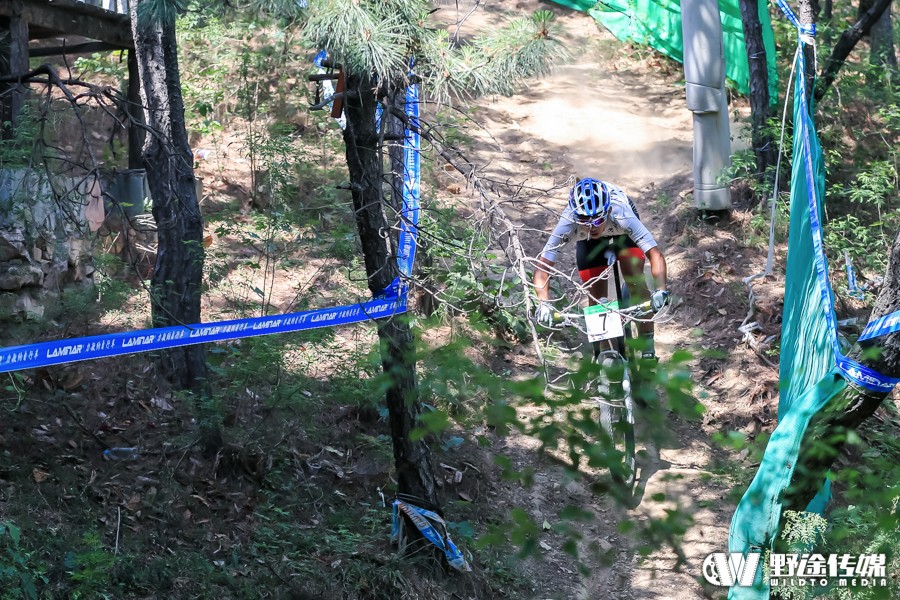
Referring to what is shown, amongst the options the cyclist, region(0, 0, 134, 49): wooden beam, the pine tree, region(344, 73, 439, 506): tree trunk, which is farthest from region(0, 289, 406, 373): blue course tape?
region(0, 0, 134, 49): wooden beam

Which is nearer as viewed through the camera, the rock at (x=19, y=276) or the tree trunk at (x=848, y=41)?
the rock at (x=19, y=276)

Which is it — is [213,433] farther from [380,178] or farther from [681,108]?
[681,108]

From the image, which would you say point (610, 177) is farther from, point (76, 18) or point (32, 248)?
point (32, 248)

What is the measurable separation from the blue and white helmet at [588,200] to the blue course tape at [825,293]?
132cm

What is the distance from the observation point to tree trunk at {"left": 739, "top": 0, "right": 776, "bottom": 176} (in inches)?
396

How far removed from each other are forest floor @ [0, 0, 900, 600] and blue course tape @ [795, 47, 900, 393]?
0.54m

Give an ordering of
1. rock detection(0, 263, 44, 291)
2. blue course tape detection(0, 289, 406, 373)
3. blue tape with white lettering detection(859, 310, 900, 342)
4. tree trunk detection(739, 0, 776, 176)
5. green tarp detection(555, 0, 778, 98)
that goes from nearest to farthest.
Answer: blue tape with white lettering detection(859, 310, 900, 342)
blue course tape detection(0, 289, 406, 373)
rock detection(0, 263, 44, 291)
tree trunk detection(739, 0, 776, 176)
green tarp detection(555, 0, 778, 98)

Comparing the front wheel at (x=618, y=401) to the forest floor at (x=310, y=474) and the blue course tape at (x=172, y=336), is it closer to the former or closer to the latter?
the forest floor at (x=310, y=474)

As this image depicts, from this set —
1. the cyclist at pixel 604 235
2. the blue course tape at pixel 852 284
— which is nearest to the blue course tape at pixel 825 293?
the cyclist at pixel 604 235

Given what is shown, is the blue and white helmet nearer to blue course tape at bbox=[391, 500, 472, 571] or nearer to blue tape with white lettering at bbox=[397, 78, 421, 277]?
blue tape with white lettering at bbox=[397, 78, 421, 277]

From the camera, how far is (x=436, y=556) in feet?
17.2

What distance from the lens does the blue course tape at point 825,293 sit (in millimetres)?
3863

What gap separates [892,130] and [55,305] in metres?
10.4

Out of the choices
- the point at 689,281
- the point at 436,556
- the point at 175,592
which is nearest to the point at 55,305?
the point at 175,592
